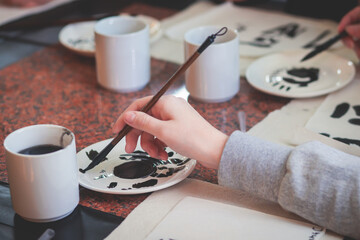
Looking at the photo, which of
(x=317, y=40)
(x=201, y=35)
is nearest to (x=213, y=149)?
(x=201, y=35)

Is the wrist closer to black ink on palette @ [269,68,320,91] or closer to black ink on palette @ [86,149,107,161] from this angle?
black ink on palette @ [86,149,107,161]

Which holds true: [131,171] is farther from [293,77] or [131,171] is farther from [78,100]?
[293,77]

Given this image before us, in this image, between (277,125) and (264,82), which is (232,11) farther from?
(277,125)

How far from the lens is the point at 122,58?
1151 mm

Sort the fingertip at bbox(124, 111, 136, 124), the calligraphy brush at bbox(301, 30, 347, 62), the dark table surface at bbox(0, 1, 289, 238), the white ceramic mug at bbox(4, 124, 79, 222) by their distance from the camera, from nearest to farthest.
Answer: the white ceramic mug at bbox(4, 124, 79, 222), the fingertip at bbox(124, 111, 136, 124), the dark table surface at bbox(0, 1, 289, 238), the calligraphy brush at bbox(301, 30, 347, 62)

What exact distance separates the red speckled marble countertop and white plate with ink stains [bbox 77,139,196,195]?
1.7 inches

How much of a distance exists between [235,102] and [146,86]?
0.76ft

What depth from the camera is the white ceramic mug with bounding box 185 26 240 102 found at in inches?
42.9

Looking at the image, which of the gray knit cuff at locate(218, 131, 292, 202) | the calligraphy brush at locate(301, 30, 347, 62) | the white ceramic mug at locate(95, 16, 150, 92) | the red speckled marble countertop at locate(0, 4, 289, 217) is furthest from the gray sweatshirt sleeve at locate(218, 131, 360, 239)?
the calligraphy brush at locate(301, 30, 347, 62)

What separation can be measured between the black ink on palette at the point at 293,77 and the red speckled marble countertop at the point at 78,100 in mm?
48

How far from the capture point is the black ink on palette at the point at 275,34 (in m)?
1.42

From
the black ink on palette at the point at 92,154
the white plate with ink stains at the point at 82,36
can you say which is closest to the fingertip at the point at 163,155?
the black ink on palette at the point at 92,154

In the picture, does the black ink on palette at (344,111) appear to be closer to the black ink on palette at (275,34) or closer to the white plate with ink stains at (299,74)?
the white plate with ink stains at (299,74)

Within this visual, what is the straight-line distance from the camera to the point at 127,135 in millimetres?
859
